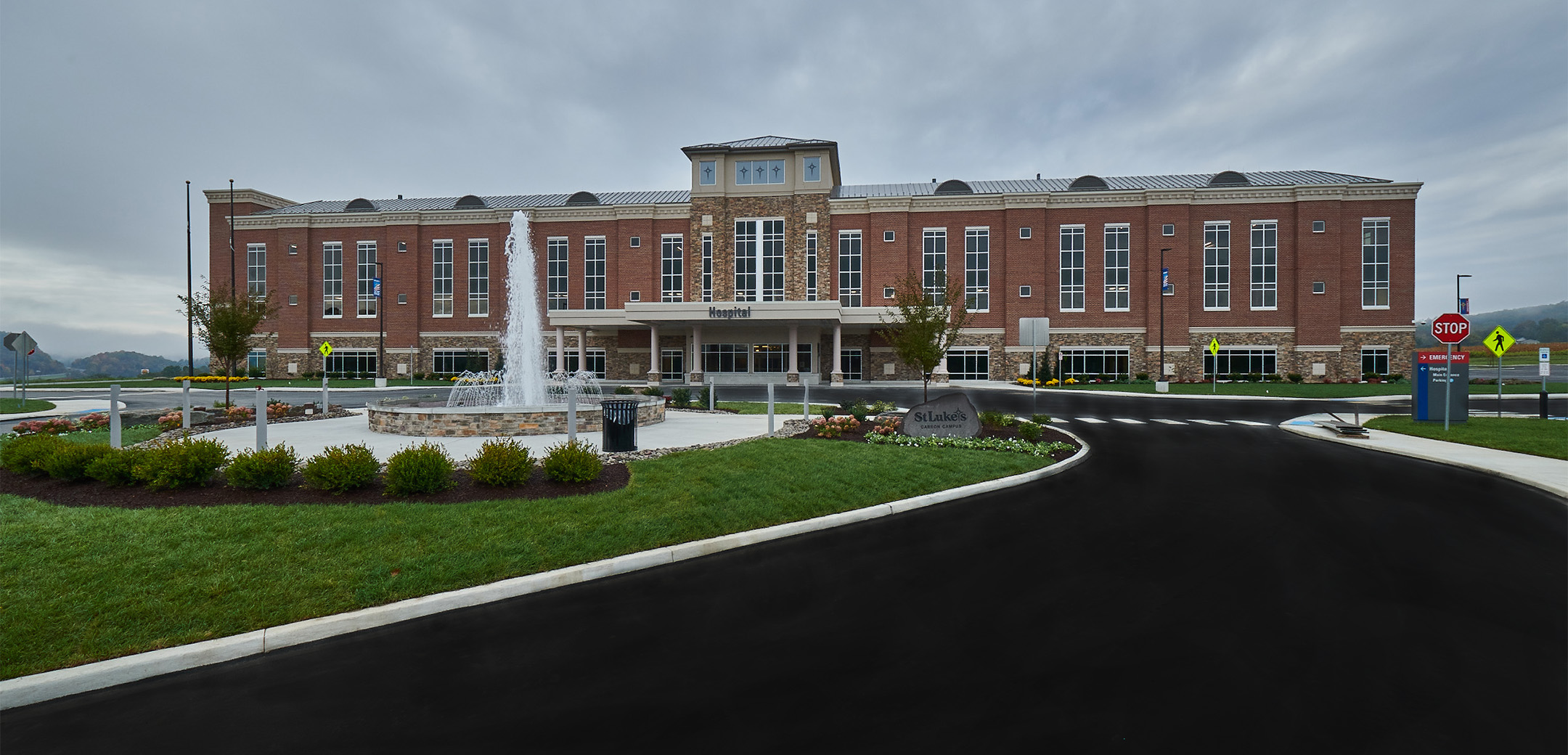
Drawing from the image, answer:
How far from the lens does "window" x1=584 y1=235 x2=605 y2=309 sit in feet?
155

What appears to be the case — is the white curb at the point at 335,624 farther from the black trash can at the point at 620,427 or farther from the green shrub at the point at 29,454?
the green shrub at the point at 29,454

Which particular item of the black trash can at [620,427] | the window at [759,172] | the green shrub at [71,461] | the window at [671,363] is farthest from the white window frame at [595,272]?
the green shrub at [71,461]

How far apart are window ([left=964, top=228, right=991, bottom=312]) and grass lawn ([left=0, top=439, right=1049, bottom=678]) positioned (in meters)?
36.8

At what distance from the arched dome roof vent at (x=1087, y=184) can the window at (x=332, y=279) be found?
54.1 metres

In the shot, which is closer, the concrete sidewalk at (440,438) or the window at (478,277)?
the concrete sidewalk at (440,438)

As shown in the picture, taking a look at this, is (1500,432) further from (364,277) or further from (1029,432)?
(364,277)

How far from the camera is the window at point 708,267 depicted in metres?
45.0

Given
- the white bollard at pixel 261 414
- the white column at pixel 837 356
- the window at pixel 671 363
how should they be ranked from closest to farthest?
1. the white bollard at pixel 261 414
2. the white column at pixel 837 356
3. the window at pixel 671 363

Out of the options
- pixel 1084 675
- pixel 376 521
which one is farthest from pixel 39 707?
pixel 1084 675

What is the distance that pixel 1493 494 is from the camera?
358 inches

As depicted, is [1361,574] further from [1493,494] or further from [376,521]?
[376,521]

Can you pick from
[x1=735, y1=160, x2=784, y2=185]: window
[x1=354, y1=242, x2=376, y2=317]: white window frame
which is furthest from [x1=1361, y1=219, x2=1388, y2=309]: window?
[x1=354, y1=242, x2=376, y2=317]: white window frame

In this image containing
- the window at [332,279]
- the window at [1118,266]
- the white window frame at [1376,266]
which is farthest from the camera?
the window at [332,279]

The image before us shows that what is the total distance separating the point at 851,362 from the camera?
145ft
